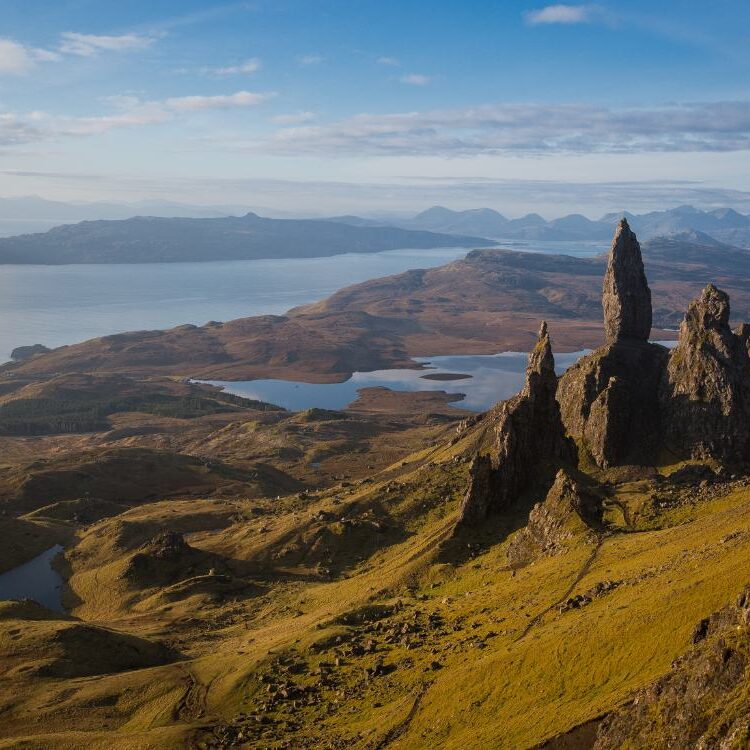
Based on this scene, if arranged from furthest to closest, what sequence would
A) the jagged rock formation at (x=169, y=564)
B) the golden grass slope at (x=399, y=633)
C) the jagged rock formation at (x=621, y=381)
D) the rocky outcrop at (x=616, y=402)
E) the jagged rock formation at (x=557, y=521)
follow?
the jagged rock formation at (x=169, y=564) < the jagged rock formation at (x=621, y=381) < the rocky outcrop at (x=616, y=402) < the jagged rock formation at (x=557, y=521) < the golden grass slope at (x=399, y=633)

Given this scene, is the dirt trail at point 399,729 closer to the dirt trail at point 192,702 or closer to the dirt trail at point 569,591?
the dirt trail at point 569,591

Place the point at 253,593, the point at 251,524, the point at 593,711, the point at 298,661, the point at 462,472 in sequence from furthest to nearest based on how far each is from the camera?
the point at 251,524, the point at 462,472, the point at 253,593, the point at 298,661, the point at 593,711

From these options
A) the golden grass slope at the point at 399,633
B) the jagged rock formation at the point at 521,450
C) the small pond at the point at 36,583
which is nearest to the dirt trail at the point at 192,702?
the golden grass slope at the point at 399,633

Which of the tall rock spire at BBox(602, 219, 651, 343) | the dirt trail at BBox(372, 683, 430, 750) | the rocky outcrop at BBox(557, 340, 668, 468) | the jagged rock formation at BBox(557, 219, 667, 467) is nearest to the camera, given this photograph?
the dirt trail at BBox(372, 683, 430, 750)

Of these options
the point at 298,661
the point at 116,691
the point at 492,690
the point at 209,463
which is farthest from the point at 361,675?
the point at 209,463

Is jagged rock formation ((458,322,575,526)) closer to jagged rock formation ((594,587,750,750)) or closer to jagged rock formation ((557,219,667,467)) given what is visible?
jagged rock formation ((557,219,667,467))

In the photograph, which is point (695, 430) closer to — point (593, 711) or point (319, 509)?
point (319, 509)

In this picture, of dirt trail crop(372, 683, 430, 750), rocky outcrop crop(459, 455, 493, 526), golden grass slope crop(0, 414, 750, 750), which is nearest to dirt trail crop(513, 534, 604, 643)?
golden grass slope crop(0, 414, 750, 750)
